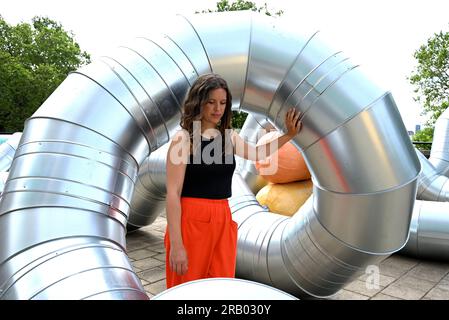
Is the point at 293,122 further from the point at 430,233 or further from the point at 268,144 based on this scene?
the point at 430,233

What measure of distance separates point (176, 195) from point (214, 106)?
0.51 m

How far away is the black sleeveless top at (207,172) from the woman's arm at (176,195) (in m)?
0.06

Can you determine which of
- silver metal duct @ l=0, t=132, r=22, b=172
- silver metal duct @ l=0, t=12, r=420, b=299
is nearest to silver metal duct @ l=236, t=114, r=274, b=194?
silver metal duct @ l=0, t=12, r=420, b=299

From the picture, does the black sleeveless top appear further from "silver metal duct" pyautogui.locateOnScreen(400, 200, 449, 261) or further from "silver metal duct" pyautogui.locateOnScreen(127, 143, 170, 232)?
"silver metal duct" pyautogui.locateOnScreen(400, 200, 449, 261)

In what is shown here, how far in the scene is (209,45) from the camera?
2219 mm

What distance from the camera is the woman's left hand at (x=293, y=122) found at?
224 cm

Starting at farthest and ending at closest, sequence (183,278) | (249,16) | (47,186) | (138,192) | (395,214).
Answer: (138,192)
(249,16)
(395,214)
(183,278)
(47,186)

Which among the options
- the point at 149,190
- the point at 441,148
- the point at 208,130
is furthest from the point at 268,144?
the point at 441,148

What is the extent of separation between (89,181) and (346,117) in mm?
1472

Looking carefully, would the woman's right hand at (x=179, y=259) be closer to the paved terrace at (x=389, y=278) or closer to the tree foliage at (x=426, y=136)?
the paved terrace at (x=389, y=278)

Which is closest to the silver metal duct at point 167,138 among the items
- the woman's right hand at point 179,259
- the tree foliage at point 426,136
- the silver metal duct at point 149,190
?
the woman's right hand at point 179,259

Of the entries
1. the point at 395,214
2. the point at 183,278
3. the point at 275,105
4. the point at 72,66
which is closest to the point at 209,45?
the point at 275,105
